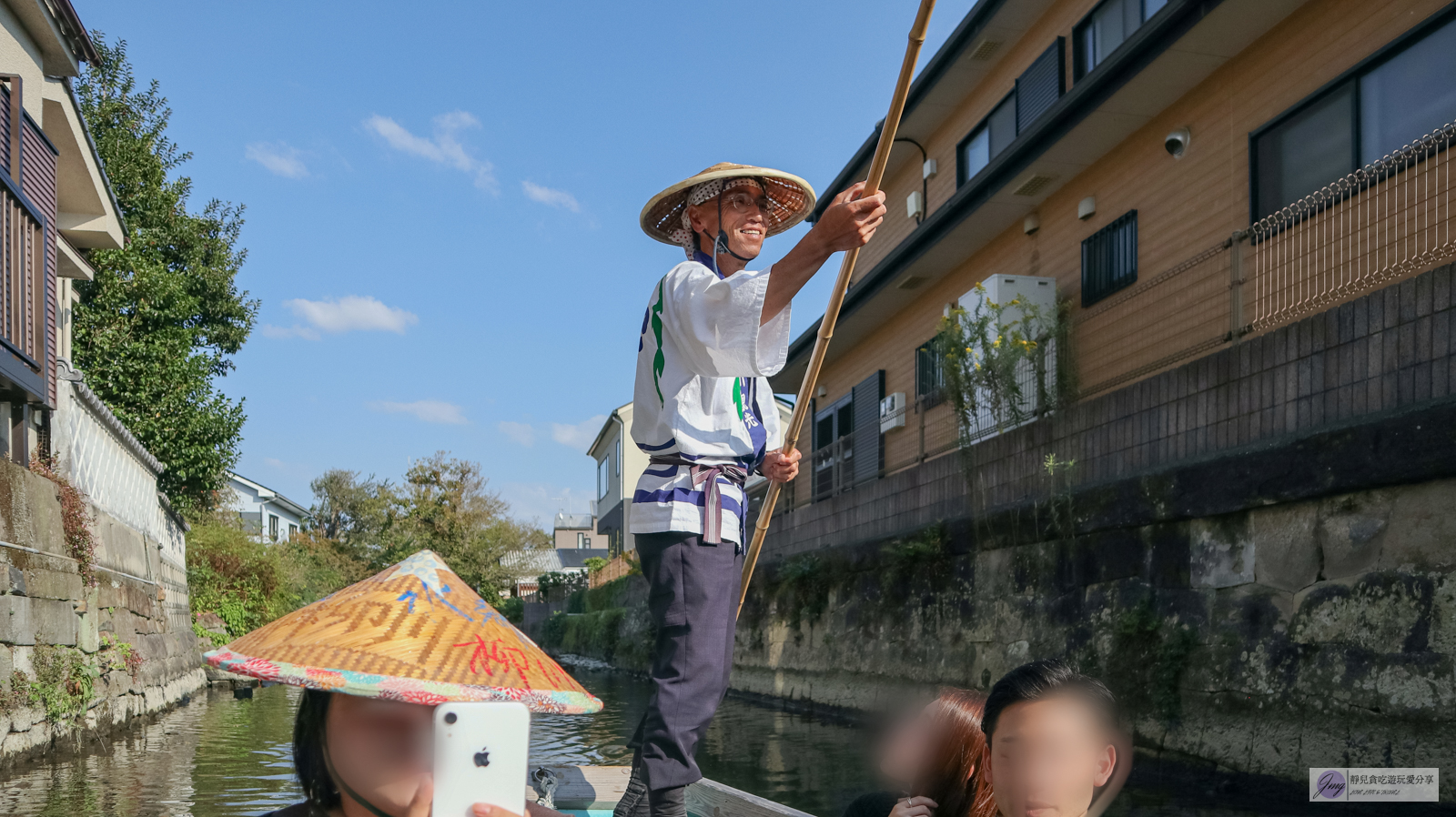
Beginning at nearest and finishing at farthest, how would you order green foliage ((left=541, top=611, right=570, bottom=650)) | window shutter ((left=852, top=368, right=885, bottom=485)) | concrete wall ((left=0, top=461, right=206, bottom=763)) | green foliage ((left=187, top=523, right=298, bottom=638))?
concrete wall ((left=0, top=461, right=206, bottom=763)), window shutter ((left=852, top=368, right=885, bottom=485)), green foliage ((left=187, top=523, right=298, bottom=638)), green foliage ((left=541, top=611, right=570, bottom=650))

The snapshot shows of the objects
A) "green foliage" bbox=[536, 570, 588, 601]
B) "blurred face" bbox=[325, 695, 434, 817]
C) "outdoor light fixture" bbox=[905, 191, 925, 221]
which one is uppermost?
"outdoor light fixture" bbox=[905, 191, 925, 221]

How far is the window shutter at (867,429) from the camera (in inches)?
569

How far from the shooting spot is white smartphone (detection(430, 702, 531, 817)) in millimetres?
952

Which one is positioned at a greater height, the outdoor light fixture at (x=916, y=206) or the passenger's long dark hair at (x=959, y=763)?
the outdoor light fixture at (x=916, y=206)

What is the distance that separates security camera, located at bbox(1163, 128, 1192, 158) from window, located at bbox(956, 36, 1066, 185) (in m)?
1.51

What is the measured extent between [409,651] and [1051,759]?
0.89 metres

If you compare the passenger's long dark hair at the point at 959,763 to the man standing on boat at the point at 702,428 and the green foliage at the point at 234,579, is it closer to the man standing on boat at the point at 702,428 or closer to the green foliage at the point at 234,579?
the man standing on boat at the point at 702,428

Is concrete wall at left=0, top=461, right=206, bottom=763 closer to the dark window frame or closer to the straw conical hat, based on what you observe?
the straw conical hat

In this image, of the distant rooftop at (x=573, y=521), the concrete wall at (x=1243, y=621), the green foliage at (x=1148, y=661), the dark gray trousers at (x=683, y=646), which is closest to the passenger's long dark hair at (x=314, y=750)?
the dark gray trousers at (x=683, y=646)

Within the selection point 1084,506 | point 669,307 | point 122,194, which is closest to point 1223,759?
point 1084,506

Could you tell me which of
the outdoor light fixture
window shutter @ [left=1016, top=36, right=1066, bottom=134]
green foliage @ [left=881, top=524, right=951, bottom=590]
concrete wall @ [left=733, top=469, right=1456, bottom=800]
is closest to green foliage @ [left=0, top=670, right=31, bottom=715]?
concrete wall @ [left=733, top=469, right=1456, bottom=800]

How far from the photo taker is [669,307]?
2340mm

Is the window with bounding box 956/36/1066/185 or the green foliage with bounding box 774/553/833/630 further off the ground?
the window with bounding box 956/36/1066/185

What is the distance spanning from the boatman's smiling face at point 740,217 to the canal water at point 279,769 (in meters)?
1.28
